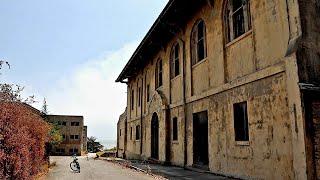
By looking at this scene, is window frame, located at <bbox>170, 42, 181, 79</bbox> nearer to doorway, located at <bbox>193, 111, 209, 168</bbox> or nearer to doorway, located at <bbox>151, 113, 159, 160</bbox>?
doorway, located at <bbox>151, 113, 159, 160</bbox>

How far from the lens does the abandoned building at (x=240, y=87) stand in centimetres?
821

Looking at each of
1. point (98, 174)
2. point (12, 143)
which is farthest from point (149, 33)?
point (12, 143)

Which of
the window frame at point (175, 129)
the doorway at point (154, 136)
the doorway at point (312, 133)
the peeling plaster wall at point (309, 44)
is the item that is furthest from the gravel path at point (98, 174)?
the peeling plaster wall at point (309, 44)

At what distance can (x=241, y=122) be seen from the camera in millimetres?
10977

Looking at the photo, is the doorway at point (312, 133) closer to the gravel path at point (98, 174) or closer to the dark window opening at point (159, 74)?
the gravel path at point (98, 174)

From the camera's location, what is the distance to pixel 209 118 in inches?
511

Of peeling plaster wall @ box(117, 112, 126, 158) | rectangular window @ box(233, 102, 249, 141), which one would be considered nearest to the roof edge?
peeling plaster wall @ box(117, 112, 126, 158)

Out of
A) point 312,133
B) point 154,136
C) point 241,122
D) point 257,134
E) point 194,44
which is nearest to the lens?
point 312,133

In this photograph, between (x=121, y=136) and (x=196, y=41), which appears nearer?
(x=196, y=41)

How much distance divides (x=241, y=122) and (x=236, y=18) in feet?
12.9

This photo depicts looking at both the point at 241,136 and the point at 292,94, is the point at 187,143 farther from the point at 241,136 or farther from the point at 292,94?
the point at 292,94

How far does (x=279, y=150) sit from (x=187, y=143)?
263 inches

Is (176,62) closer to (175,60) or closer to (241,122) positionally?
(175,60)

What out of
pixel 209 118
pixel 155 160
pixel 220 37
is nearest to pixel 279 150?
pixel 209 118
